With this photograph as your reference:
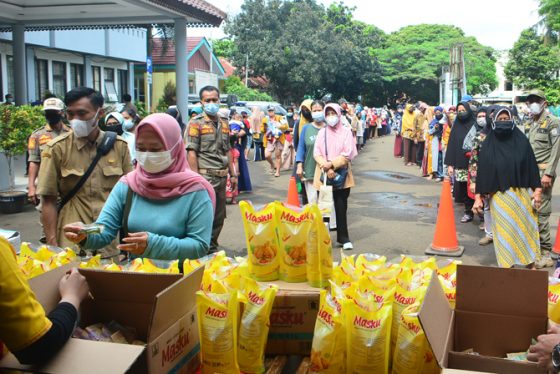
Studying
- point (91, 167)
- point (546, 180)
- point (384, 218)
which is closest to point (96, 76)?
point (384, 218)

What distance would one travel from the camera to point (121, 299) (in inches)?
97.3

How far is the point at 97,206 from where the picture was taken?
14.7 ft

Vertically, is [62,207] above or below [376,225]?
above

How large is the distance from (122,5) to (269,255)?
14525 millimetres

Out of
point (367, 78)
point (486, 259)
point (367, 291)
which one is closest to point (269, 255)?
point (367, 291)

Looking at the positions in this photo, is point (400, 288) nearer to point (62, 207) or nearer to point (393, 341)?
point (393, 341)

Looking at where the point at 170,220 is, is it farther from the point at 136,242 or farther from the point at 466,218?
the point at 466,218

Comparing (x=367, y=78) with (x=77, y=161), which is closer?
(x=77, y=161)

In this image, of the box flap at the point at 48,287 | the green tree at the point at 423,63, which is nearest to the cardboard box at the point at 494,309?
the box flap at the point at 48,287

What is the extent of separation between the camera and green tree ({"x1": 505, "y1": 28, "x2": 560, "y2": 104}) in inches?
1893

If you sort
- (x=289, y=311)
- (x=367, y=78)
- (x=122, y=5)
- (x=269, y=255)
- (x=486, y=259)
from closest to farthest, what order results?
(x=289, y=311), (x=269, y=255), (x=486, y=259), (x=122, y=5), (x=367, y=78)

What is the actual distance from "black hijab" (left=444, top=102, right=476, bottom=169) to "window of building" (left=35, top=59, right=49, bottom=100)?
17098 mm

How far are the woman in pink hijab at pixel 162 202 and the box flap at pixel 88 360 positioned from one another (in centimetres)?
121

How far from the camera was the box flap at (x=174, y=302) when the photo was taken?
208cm
